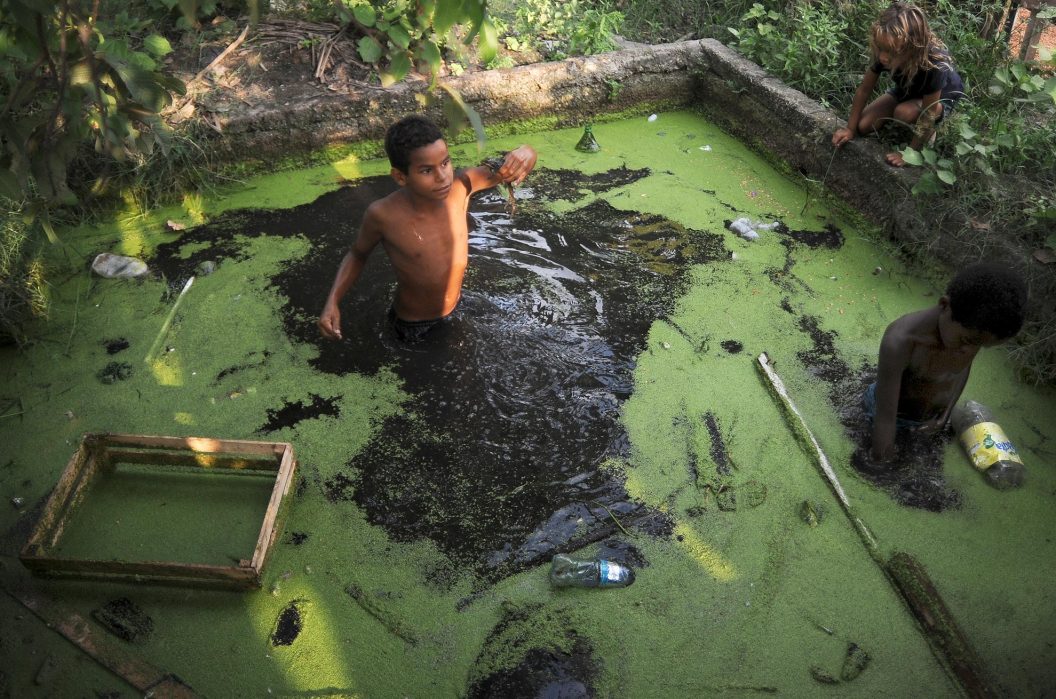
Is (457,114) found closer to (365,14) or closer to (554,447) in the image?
(554,447)

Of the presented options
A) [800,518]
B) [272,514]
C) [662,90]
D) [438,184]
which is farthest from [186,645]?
[662,90]

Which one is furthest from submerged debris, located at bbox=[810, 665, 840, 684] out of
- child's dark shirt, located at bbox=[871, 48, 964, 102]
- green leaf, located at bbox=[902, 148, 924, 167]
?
child's dark shirt, located at bbox=[871, 48, 964, 102]

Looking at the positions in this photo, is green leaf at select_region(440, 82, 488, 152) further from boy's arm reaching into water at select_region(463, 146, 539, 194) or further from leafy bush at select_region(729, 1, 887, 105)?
leafy bush at select_region(729, 1, 887, 105)

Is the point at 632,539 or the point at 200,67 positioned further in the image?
the point at 200,67

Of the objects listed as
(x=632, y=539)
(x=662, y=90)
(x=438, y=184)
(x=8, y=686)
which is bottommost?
(x=8, y=686)

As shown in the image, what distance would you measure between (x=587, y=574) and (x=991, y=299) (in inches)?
59.7

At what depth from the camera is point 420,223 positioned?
3.16 metres

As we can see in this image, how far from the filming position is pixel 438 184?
2988 mm

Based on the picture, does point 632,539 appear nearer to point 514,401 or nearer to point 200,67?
point 514,401

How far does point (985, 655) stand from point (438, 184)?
7.74ft

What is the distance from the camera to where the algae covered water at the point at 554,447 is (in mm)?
2398

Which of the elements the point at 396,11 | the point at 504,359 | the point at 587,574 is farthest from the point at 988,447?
the point at 396,11

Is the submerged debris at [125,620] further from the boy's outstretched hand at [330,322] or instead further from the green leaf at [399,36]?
the green leaf at [399,36]

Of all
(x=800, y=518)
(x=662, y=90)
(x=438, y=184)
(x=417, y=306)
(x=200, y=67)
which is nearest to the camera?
(x=800, y=518)
